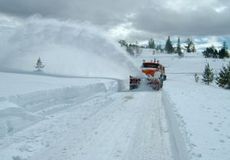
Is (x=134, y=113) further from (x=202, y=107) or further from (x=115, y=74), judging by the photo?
(x=115, y=74)

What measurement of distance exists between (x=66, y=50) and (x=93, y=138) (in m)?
23.5

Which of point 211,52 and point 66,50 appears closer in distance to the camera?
point 66,50

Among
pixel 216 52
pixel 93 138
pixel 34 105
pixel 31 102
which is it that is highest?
pixel 216 52

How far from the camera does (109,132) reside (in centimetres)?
915

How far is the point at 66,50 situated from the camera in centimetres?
3120

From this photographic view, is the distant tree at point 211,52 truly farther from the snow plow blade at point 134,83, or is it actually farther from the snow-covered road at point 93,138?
the snow-covered road at point 93,138

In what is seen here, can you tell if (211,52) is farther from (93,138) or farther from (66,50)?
(93,138)

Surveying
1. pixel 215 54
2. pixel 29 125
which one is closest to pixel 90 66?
pixel 29 125

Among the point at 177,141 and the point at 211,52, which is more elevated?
the point at 211,52

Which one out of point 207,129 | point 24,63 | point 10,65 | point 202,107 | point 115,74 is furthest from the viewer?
point 24,63

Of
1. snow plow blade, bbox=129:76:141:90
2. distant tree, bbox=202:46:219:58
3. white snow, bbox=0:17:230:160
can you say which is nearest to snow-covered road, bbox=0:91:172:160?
white snow, bbox=0:17:230:160

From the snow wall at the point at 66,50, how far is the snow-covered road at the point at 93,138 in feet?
53.5

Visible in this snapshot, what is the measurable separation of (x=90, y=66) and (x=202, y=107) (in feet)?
55.8

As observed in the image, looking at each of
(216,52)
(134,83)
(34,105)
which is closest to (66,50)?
(134,83)
